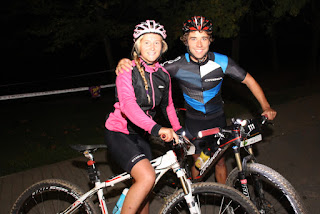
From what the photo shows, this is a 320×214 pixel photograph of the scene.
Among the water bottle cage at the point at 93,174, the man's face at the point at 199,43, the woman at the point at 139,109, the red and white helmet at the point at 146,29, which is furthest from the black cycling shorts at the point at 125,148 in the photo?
the man's face at the point at 199,43

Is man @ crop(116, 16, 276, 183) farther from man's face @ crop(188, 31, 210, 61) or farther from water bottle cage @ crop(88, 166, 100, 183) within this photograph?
water bottle cage @ crop(88, 166, 100, 183)

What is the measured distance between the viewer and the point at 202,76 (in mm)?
3402

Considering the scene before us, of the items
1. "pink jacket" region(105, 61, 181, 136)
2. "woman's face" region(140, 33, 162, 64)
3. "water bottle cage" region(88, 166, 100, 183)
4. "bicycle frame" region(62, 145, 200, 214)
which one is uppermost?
"woman's face" region(140, 33, 162, 64)

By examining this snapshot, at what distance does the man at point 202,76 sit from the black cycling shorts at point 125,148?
91 cm

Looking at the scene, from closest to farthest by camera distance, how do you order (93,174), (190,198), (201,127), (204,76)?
(190,198)
(93,174)
(204,76)
(201,127)

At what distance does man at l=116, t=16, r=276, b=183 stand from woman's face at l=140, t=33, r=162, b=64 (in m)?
0.57

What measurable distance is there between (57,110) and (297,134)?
30.7ft

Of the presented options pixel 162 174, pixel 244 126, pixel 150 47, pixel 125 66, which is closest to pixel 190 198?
pixel 162 174

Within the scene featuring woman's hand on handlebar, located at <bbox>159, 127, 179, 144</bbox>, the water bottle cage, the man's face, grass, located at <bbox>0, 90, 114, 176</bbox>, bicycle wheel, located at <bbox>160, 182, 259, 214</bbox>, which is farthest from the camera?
grass, located at <bbox>0, 90, 114, 176</bbox>

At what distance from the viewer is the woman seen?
2.63 metres

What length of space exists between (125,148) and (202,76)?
131cm

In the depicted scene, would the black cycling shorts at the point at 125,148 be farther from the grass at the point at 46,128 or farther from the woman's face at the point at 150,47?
the grass at the point at 46,128

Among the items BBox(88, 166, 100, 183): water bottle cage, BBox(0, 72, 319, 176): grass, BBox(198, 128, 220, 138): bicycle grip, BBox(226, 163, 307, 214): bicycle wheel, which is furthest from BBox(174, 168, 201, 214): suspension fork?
BBox(0, 72, 319, 176): grass

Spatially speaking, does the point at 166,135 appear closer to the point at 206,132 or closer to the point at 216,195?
the point at 206,132
